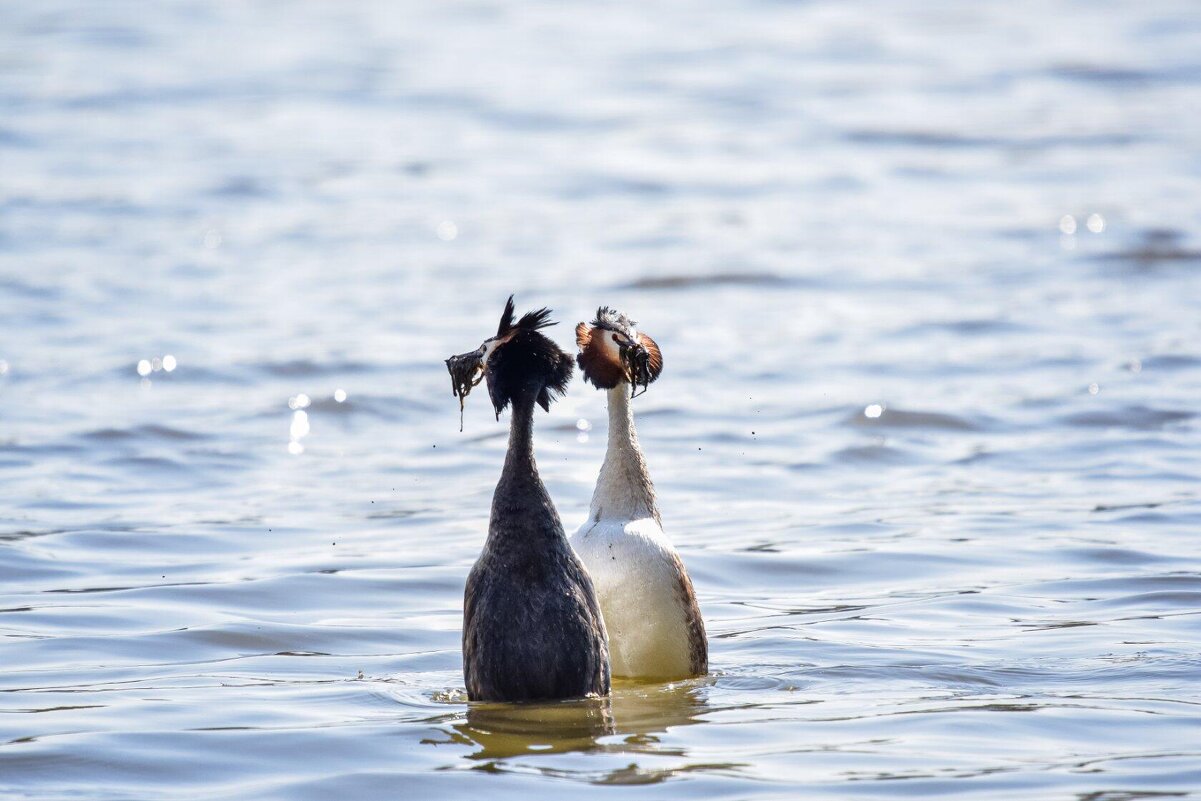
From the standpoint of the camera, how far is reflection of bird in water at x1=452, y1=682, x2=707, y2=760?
6.45 metres

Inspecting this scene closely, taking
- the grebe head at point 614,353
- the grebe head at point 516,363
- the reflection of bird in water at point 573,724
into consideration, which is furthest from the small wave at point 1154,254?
the grebe head at point 516,363

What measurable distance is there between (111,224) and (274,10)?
52.8ft

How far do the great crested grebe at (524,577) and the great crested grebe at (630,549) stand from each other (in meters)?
0.51

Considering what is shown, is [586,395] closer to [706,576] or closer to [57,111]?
[706,576]

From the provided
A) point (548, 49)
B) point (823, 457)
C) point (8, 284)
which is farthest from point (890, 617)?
point (548, 49)

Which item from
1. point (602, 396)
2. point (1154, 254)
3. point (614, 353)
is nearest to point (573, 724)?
point (614, 353)

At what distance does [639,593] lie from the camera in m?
7.40

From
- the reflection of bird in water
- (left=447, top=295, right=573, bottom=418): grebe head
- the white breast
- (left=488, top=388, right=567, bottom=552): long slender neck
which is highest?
(left=447, top=295, right=573, bottom=418): grebe head

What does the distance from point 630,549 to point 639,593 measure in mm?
182

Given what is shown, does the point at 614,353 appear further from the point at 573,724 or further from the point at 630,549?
the point at 573,724

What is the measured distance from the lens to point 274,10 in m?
37.7

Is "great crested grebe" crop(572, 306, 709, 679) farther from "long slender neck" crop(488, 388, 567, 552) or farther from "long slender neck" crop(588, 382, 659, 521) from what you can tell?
"long slender neck" crop(488, 388, 567, 552)

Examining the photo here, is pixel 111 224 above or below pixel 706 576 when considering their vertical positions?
above

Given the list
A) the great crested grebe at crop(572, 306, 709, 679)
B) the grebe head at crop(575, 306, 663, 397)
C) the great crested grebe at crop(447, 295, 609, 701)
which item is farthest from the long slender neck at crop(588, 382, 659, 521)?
the great crested grebe at crop(447, 295, 609, 701)
